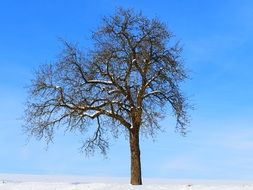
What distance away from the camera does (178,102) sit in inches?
1265

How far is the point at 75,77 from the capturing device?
1249 inches

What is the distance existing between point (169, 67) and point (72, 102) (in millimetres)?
6930

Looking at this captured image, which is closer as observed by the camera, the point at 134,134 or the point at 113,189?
the point at 113,189

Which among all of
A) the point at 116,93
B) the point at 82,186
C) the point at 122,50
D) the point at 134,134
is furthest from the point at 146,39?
the point at 82,186

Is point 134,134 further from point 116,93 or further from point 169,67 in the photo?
point 169,67

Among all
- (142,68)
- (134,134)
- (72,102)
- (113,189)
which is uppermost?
(142,68)

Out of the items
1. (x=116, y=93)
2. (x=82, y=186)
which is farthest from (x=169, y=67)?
(x=82, y=186)

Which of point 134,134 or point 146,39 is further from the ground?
point 146,39

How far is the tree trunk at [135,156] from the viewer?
30531 mm

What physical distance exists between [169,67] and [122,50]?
342cm

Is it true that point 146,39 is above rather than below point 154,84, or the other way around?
above

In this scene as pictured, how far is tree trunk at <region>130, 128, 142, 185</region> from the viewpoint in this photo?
100 feet

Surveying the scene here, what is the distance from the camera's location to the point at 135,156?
3073 centimetres

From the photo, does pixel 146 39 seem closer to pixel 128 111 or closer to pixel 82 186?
pixel 128 111
